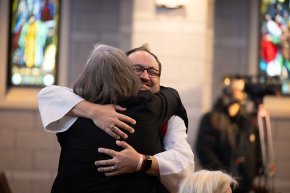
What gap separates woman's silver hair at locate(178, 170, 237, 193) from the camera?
2.13 m

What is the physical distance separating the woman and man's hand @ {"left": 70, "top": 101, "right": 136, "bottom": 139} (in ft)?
0.06

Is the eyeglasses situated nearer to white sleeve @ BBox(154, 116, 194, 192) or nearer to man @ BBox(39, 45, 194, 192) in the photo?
man @ BBox(39, 45, 194, 192)

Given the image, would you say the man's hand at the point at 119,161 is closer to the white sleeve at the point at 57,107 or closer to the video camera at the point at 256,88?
the white sleeve at the point at 57,107

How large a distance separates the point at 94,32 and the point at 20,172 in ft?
4.90

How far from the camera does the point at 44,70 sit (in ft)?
22.7

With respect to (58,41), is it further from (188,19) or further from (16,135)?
(188,19)

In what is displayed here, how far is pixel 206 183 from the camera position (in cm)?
215

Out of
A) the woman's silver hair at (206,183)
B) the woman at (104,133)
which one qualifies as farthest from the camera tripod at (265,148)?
the woman's silver hair at (206,183)

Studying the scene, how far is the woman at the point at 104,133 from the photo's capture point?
7.63ft

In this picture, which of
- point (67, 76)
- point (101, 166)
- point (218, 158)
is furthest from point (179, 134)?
point (67, 76)

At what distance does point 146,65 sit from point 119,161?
41 centimetres

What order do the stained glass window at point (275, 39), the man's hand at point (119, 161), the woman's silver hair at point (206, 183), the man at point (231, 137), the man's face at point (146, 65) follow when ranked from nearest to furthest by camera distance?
the woman's silver hair at point (206, 183) → the man's hand at point (119, 161) → the man's face at point (146, 65) → the man at point (231, 137) → the stained glass window at point (275, 39)

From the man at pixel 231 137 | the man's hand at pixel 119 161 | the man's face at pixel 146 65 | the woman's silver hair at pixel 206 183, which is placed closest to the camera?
the woman's silver hair at pixel 206 183

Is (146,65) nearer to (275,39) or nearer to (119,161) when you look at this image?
(119,161)
